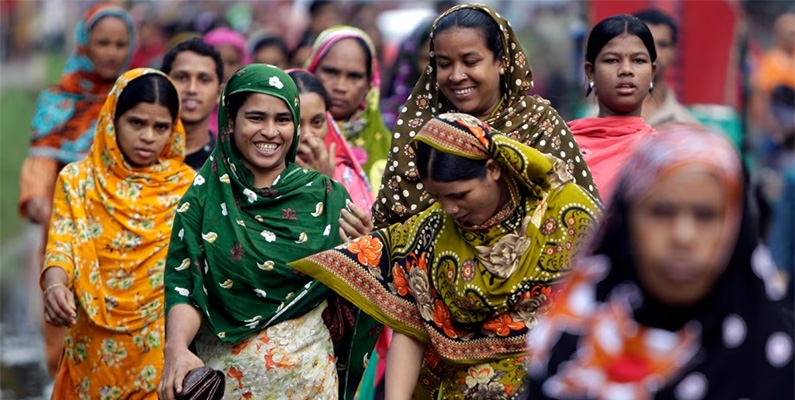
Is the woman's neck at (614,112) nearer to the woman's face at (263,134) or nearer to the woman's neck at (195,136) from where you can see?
the woman's face at (263,134)

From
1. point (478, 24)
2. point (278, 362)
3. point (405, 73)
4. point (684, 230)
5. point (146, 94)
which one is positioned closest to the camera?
point (684, 230)

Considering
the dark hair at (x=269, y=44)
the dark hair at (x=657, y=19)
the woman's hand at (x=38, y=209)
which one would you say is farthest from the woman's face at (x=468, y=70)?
Answer: the dark hair at (x=269, y=44)

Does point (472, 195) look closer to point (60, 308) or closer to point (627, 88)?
point (627, 88)

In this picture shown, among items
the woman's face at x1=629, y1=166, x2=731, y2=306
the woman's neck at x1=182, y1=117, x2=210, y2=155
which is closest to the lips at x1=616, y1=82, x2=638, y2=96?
the woman's neck at x1=182, y1=117, x2=210, y2=155

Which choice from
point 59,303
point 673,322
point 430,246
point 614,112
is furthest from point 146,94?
point 673,322

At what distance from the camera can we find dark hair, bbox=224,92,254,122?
5.14 meters

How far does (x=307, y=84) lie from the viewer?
20.7ft

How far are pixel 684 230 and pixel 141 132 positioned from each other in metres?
3.59

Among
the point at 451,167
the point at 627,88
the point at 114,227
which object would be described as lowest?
the point at 114,227

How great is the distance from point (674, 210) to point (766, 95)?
8061 millimetres

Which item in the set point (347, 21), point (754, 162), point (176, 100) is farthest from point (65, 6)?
point (176, 100)

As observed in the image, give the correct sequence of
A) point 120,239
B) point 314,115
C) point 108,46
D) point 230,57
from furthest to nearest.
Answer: point 230,57, point 108,46, point 314,115, point 120,239

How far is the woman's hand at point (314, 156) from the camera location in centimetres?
599

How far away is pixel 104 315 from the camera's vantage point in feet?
19.2
